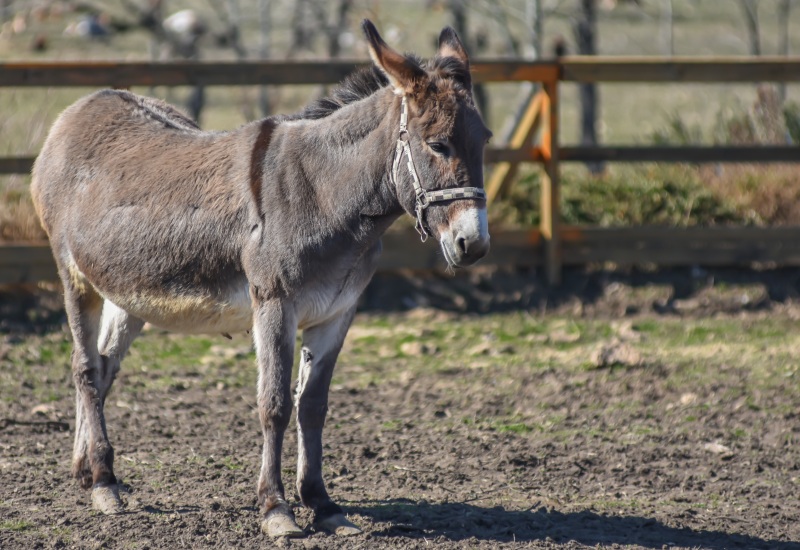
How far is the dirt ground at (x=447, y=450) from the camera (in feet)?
14.2

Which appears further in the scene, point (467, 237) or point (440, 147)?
point (440, 147)

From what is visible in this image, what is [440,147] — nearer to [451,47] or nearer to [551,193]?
[451,47]

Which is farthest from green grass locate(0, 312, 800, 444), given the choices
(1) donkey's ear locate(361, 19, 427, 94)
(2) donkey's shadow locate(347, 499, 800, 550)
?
(1) donkey's ear locate(361, 19, 427, 94)

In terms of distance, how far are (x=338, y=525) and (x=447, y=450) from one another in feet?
4.30

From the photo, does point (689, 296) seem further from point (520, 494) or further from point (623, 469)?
point (520, 494)

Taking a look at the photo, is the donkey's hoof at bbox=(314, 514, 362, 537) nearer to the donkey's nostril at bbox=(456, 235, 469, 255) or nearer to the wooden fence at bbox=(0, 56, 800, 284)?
the donkey's nostril at bbox=(456, 235, 469, 255)

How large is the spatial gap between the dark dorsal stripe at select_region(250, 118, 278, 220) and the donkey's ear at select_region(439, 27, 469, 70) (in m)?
0.84

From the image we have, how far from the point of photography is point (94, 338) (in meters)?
5.00

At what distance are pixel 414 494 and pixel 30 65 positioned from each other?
5.11 metres

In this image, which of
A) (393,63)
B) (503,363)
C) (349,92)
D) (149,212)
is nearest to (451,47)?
(393,63)

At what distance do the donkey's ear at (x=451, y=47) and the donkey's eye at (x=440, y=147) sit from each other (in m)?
0.40

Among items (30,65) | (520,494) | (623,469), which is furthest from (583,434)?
(30,65)

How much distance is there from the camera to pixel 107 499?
4.56m

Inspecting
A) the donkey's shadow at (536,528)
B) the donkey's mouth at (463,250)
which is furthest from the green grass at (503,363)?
the donkey's mouth at (463,250)
